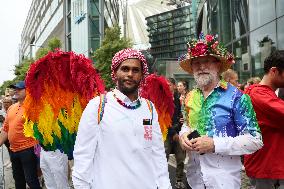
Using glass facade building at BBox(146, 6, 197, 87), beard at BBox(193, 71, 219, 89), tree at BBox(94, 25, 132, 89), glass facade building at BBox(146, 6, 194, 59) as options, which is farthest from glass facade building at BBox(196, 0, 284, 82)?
glass facade building at BBox(146, 6, 194, 59)

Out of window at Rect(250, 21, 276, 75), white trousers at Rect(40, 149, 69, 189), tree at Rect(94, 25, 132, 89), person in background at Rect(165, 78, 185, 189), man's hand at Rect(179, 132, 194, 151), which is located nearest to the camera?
man's hand at Rect(179, 132, 194, 151)

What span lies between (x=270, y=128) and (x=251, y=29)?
12.0 meters

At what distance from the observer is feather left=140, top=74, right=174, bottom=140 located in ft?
19.4

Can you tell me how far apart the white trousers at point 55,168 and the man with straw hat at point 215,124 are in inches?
85.0

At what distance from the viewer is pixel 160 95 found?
5.96 m

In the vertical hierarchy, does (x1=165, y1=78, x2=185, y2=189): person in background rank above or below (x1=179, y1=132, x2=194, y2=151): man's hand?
below

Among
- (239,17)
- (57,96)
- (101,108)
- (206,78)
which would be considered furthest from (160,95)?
(239,17)

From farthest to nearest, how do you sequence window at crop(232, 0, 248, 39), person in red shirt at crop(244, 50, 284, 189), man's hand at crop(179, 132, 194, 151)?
window at crop(232, 0, 248, 39) → person in red shirt at crop(244, 50, 284, 189) → man's hand at crop(179, 132, 194, 151)

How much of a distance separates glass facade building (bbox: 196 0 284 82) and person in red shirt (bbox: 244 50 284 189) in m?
8.99

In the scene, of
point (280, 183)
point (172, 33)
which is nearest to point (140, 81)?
point (280, 183)

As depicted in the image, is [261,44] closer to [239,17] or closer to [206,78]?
[239,17]

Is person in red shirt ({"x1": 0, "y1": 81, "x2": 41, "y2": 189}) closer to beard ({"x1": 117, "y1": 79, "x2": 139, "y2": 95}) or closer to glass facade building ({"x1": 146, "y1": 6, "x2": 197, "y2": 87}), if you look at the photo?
beard ({"x1": 117, "y1": 79, "x2": 139, "y2": 95})

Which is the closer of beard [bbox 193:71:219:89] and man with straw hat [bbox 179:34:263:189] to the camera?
man with straw hat [bbox 179:34:263:189]

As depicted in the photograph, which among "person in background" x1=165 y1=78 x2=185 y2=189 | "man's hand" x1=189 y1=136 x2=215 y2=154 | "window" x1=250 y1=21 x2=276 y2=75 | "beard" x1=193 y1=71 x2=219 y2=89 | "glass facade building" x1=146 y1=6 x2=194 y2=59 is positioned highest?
"glass facade building" x1=146 y1=6 x2=194 y2=59
